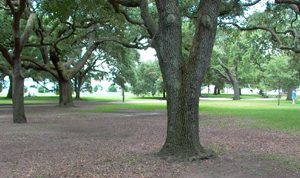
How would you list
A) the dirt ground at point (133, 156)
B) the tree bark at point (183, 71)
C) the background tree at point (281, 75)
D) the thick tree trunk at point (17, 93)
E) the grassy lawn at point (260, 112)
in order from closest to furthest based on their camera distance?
the dirt ground at point (133, 156) < the tree bark at point (183, 71) < the grassy lawn at point (260, 112) < the thick tree trunk at point (17, 93) < the background tree at point (281, 75)

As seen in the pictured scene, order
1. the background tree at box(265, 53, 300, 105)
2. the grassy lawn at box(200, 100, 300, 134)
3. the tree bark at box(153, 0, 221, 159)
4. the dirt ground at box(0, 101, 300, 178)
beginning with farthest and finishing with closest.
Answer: the background tree at box(265, 53, 300, 105)
the grassy lawn at box(200, 100, 300, 134)
the tree bark at box(153, 0, 221, 159)
the dirt ground at box(0, 101, 300, 178)

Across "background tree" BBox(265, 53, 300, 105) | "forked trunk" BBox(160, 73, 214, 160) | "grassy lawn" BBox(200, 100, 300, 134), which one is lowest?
"grassy lawn" BBox(200, 100, 300, 134)

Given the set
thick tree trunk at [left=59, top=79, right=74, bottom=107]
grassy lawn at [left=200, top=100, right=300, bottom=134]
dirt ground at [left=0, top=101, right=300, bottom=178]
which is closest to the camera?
dirt ground at [left=0, top=101, right=300, bottom=178]

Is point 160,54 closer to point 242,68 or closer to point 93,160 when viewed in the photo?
point 93,160

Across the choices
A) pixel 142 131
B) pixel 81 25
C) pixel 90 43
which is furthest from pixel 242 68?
pixel 142 131

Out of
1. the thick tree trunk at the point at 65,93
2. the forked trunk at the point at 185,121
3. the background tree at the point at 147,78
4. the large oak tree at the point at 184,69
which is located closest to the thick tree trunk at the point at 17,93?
the large oak tree at the point at 184,69

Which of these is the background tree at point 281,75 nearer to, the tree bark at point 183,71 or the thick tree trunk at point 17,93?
the thick tree trunk at point 17,93

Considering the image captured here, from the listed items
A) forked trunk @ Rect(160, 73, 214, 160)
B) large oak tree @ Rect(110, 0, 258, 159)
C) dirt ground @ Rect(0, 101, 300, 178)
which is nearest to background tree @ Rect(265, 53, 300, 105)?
dirt ground @ Rect(0, 101, 300, 178)

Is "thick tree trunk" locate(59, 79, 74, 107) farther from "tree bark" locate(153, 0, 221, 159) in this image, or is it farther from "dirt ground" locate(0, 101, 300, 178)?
"tree bark" locate(153, 0, 221, 159)

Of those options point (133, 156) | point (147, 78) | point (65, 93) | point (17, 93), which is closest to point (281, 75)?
point (65, 93)

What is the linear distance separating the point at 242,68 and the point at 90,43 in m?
24.3

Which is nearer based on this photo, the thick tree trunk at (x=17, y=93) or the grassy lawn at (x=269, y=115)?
the grassy lawn at (x=269, y=115)

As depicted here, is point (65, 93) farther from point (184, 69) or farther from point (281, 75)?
point (281, 75)

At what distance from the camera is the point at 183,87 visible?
5.32m
